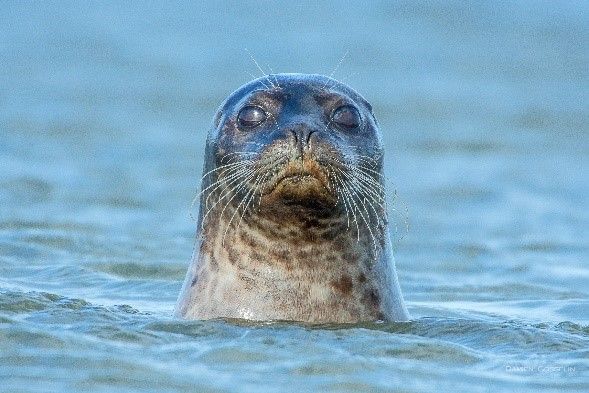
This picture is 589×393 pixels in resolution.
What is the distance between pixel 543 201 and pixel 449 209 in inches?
43.4

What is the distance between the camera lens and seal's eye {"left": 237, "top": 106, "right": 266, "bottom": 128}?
8.81 meters

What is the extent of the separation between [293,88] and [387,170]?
896 centimetres

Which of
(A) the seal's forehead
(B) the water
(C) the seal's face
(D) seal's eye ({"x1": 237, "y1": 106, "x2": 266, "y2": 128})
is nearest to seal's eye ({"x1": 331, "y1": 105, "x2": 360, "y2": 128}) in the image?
(C) the seal's face

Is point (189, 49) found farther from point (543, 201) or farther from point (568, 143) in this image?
point (543, 201)

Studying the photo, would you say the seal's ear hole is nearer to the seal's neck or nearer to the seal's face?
the seal's face

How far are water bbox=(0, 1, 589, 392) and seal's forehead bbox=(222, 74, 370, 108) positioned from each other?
1.22 m

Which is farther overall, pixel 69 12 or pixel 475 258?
pixel 69 12

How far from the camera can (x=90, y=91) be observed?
2180cm

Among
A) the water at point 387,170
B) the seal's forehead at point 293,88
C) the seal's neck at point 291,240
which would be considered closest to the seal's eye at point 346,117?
the seal's forehead at point 293,88

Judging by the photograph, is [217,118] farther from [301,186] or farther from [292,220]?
[301,186]

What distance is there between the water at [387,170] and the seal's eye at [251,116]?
3.43 ft

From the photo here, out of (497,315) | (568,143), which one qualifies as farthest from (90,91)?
(497,315)

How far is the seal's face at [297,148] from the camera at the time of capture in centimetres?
833

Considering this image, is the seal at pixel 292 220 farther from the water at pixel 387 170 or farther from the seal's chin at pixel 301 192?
the water at pixel 387 170
